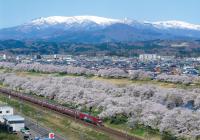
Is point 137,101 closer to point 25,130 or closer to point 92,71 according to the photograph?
point 25,130

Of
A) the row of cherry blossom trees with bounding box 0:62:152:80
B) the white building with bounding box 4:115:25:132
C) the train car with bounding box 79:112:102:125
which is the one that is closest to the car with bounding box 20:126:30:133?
the white building with bounding box 4:115:25:132

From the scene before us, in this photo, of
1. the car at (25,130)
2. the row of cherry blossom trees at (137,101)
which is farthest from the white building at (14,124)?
the row of cherry blossom trees at (137,101)

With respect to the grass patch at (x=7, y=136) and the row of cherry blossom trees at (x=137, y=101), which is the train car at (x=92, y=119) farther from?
the grass patch at (x=7, y=136)

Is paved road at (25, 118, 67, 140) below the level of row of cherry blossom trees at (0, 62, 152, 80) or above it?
below

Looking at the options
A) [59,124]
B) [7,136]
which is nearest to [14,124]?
[7,136]

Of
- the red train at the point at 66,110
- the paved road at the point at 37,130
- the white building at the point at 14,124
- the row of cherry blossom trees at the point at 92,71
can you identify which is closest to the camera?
the paved road at the point at 37,130

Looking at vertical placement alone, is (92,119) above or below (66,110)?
above

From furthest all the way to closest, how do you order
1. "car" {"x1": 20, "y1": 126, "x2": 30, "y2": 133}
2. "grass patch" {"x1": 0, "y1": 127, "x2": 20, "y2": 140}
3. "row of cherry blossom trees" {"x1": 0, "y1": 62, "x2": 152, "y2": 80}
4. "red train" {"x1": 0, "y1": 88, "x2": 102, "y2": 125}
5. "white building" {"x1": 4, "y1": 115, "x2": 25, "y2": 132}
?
1. "row of cherry blossom trees" {"x1": 0, "y1": 62, "x2": 152, "y2": 80}
2. "red train" {"x1": 0, "y1": 88, "x2": 102, "y2": 125}
3. "white building" {"x1": 4, "y1": 115, "x2": 25, "y2": 132}
4. "car" {"x1": 20, "y1": 126, "x2": 30, "y2": 133}
5. "grass patch" {"x1": 0, "y1": 127, "x2": 20, "y2": 140}

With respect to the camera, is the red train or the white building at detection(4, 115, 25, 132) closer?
the white building at detection(4, 115, 25, 132)

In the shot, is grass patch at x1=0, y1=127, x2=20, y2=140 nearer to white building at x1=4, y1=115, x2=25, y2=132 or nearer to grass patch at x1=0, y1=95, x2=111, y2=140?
white building at x1=4, y1=115, x2=25, y2=132

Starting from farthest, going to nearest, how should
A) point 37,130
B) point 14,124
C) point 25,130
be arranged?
point 37,130
point 14,124
point 25,130
